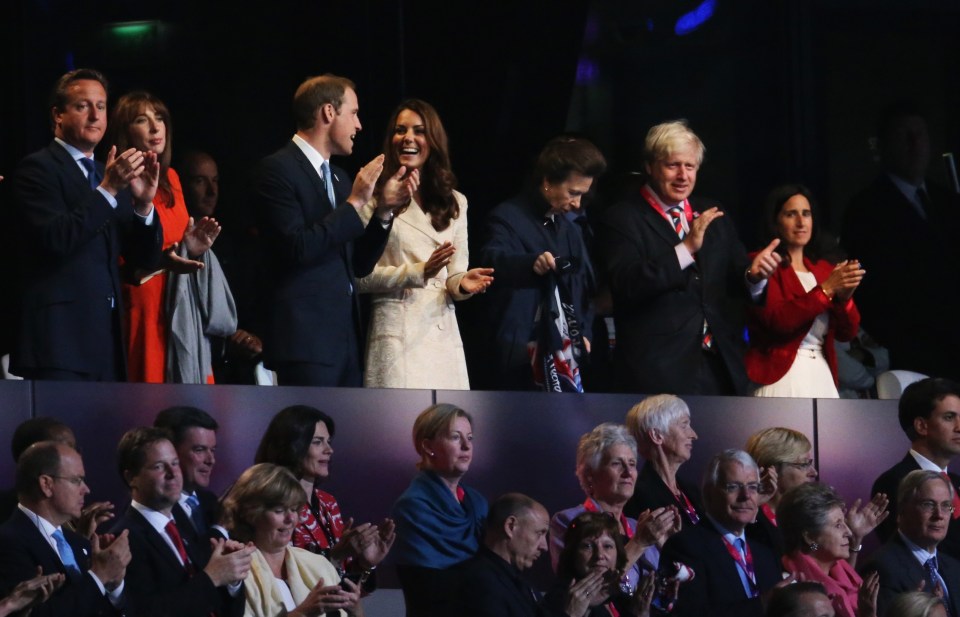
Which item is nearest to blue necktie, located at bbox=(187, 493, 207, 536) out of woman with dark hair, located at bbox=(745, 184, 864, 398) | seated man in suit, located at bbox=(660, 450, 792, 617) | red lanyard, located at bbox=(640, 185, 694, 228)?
seated man in suit, located at bbox=(660, 450, 792, 617)

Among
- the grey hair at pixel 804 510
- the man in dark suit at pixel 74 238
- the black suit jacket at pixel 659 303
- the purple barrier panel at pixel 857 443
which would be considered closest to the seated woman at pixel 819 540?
the grey hair at pixel 804 510

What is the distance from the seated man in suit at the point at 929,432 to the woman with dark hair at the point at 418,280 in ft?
4.75

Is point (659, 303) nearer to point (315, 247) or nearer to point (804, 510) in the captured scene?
point (804, 510)

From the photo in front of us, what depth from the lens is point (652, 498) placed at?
5.95m

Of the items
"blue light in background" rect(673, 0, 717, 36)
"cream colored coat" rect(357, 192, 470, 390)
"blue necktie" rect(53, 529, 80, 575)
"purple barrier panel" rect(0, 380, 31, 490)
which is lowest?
"blue necktie" rect(53, 529, 80, 575)

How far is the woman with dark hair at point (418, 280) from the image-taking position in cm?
632

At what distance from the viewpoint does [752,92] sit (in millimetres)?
9211

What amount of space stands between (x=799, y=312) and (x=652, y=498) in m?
1.14

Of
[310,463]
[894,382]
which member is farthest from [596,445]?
[894,382]

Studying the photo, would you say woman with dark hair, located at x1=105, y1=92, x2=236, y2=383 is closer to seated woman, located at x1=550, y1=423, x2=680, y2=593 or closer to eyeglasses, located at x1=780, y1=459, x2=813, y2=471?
seated woman, located at x1=550, y1=423, x2=680, y2=593

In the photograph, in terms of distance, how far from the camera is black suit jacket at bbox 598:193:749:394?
6.47 meters

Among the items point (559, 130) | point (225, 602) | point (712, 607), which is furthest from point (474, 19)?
point (225, 602)

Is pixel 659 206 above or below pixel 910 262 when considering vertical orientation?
above

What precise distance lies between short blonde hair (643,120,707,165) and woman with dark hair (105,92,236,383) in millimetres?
1517
